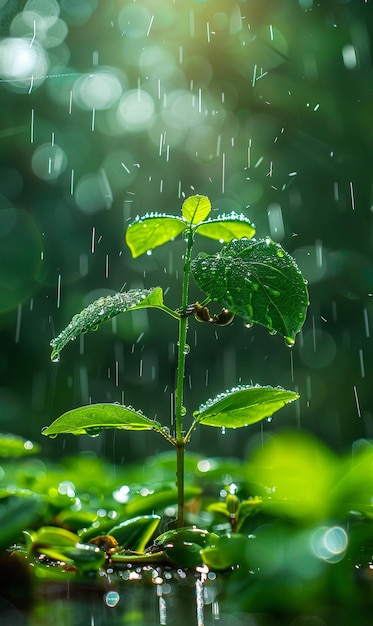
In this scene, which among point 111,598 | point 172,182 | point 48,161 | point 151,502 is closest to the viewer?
point 111,598

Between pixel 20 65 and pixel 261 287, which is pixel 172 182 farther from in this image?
pixel 261 287

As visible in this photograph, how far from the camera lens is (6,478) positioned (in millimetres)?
776

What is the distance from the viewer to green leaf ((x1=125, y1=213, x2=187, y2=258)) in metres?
0.55

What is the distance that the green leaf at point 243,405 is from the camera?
490mm

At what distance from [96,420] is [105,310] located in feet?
A: 0.29

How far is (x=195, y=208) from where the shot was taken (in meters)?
0.56

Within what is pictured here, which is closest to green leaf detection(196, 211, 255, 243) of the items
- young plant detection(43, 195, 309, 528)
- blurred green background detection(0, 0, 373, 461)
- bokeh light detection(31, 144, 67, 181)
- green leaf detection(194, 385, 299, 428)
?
young plant detection(43, 195, 309, 528)

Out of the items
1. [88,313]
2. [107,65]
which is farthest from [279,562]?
[107,65]

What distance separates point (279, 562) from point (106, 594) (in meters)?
0.11

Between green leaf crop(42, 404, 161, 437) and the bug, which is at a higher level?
the bug

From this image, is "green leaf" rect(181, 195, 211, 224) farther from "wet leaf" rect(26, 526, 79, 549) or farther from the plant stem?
"wet leaf" rect(26, 526, 79, 549)

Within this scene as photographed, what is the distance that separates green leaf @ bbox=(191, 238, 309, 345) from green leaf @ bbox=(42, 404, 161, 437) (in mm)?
120

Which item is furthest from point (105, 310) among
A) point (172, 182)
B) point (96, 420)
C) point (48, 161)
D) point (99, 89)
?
point (99, 89)

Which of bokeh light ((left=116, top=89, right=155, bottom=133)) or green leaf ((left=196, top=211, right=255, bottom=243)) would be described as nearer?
green leaf ((left=196, top=211, right=255, bottom=243))
